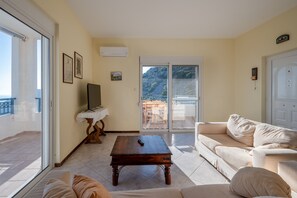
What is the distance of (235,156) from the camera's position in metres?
2.40

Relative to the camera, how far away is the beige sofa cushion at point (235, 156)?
2.26 m

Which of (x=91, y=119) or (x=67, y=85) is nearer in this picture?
(x=67, y=85)

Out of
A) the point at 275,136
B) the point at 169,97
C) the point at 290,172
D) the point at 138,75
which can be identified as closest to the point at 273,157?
the point at 290,172

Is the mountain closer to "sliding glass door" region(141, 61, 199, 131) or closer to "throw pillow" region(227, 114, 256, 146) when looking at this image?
"sliding glass door" region(141, 61, 199, 131)

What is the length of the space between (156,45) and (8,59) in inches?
155

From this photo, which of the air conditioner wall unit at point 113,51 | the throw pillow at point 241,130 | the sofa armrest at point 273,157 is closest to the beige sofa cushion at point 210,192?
the sofa armrest at point 273,157

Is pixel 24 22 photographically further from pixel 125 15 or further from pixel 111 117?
pixel 111 117

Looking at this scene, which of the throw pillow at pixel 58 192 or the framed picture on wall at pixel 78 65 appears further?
the framed picture on wall at pixel 78 65

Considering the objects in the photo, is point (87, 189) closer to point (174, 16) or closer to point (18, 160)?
point (18, 160)

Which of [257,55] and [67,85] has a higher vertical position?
[257,55]

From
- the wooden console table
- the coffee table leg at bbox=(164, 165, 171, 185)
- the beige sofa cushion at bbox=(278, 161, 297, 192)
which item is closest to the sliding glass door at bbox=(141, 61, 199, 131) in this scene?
the wooden console table

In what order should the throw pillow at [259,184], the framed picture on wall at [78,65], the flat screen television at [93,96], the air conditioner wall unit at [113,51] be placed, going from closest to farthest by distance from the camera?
the throw pillow at [259,184] → the framed picture on wall at [78,65] → the flat screen television at [93,96] → the air conditioner wall unit at [113,51]

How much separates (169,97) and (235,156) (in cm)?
327

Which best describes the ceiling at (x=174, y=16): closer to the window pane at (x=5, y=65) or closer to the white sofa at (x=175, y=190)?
the window pane at (x=5, y=65)
